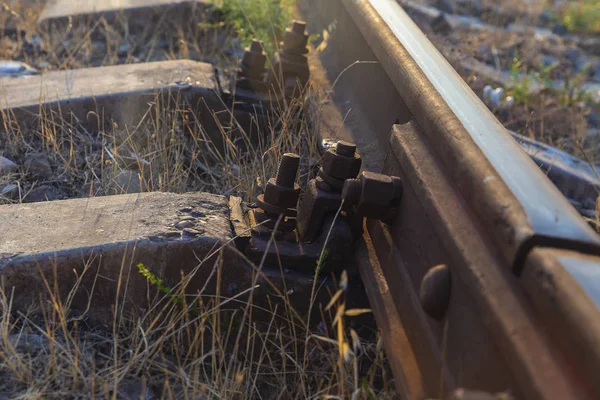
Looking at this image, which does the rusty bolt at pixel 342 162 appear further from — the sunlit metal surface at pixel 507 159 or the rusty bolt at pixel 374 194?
the sunlit metal surface at pixel 507 159

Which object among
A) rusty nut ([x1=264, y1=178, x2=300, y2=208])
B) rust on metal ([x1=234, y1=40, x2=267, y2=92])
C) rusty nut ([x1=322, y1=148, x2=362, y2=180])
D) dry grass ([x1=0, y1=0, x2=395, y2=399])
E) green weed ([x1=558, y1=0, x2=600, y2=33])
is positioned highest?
rusty nut ([x1=322, y1=148, x2=362, y2=180])

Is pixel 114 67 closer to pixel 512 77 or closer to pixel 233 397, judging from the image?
pixel 233 397

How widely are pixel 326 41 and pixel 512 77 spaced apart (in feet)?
6.49

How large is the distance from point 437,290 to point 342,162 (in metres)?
0.75

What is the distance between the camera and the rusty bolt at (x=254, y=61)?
3.83 m

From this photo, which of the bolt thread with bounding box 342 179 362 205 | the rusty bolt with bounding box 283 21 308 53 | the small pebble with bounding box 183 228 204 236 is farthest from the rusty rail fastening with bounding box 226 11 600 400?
the rusty bolt with bounding box 283 21 308 53

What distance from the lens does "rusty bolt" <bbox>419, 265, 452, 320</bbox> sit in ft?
5.65

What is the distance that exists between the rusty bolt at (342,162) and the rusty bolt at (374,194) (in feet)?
0.58

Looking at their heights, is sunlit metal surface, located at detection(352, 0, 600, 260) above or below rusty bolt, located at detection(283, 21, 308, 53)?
above

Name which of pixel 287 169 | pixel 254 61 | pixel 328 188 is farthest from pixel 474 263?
pixel 254 61

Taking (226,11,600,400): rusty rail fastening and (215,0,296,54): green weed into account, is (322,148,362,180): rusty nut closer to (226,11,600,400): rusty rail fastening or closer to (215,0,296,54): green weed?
(226,11,600,400): rusty rail fastening

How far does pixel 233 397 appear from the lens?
84.7 inches

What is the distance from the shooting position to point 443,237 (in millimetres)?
1748

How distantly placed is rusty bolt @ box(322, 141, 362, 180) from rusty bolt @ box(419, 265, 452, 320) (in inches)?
27.4
